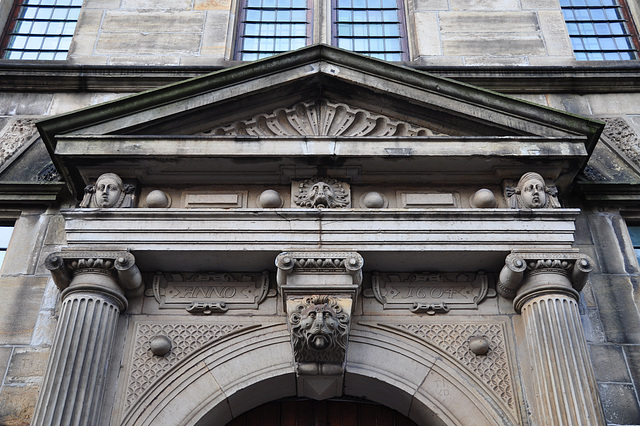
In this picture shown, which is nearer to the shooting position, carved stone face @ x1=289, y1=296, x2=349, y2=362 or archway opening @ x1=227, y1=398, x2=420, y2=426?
carved stone face @ x1=289, y1=296, x2=349, y2=362

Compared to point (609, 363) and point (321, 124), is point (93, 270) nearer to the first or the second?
point (321, 124)

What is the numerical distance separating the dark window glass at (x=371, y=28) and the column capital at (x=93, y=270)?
195 inches

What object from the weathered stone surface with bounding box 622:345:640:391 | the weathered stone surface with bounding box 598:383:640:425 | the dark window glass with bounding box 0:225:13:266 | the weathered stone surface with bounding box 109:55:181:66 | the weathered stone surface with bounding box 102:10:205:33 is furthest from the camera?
the weathered stone surface with bounding box 102:10:205:33

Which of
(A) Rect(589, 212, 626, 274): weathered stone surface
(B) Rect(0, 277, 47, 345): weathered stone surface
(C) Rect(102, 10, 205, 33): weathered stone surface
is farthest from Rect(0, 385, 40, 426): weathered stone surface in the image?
(A) Rect(589, 212, 626, 274): weathered stone surface

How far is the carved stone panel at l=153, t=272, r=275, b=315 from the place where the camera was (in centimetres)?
716

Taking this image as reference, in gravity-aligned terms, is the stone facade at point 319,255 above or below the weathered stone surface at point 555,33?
below

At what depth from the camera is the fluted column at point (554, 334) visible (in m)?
6.15

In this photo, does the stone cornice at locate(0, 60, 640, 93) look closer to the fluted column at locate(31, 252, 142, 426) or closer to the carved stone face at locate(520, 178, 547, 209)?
the carved stone face at locate(520, 178, 547, 209)

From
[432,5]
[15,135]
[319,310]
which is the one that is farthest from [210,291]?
[432,5]

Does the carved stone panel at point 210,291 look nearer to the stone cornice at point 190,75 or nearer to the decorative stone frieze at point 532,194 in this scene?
the decorative stone frieze at point 532,194

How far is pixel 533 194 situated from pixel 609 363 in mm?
1761

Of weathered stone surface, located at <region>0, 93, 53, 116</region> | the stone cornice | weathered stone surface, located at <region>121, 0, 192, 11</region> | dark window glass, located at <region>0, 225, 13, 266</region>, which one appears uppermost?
weathered stone surface, located at <region>121, 0, 192, 11</region>

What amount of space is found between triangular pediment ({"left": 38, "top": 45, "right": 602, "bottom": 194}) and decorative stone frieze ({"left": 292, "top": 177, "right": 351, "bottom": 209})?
32 centimetres

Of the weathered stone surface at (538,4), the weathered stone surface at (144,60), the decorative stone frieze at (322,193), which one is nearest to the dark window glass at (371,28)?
the weathered stone surface at (538,4)
